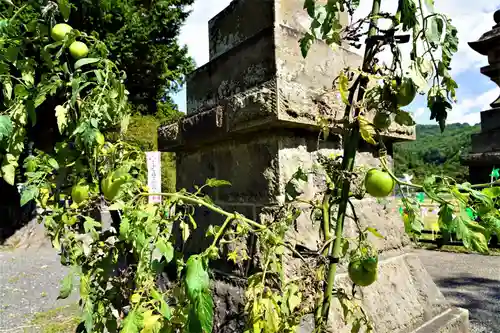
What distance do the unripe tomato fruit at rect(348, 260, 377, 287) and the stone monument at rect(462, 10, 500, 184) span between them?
6300mm

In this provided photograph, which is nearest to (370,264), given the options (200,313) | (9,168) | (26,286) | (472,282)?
(200,313)

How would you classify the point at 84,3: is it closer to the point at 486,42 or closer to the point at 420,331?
the point at 420,331

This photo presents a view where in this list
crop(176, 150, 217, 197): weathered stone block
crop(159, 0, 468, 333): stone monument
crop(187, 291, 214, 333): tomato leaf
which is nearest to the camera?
crop(187, 291, 214, 333): tomato leaf

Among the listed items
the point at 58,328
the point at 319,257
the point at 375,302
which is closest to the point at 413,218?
the point at 319,257

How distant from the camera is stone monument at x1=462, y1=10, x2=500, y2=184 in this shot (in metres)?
6.26

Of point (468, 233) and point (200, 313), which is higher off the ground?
point (468, 233)

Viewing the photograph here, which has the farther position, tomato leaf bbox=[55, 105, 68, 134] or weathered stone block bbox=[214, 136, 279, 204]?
weathered stone block bbox=[214, 136, 279, 204]

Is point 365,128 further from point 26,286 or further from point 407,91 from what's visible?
point 26,286

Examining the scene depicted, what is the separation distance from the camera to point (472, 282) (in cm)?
459

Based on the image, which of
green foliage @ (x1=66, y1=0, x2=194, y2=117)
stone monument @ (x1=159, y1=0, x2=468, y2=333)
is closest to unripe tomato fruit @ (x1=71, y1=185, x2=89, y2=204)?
stone monument @ (x1=159, y1=0, x2=468, y2=333)

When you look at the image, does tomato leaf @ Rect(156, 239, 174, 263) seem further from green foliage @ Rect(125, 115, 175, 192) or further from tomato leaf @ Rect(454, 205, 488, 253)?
green foliage @ Rect(125, 115, 175, 192)

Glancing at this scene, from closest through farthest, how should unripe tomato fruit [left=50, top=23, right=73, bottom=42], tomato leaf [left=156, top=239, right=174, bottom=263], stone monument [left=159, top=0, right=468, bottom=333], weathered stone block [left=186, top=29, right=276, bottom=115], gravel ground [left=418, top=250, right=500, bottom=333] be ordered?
tomato leaf [left=156, top=239, right=174, bottom=263] < unripe tomato fruit [left=50, top=23, right=73, bottom=42] < stone monument [left=159, top=0, right=468, bottom=333] < weathered stone block [left=186, top=29, right=276, bottom=115] < gravel ground [left=418, top=250, right=500, bottom=333]

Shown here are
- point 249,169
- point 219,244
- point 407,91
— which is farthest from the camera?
point 249,169

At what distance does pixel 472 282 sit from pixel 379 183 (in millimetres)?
4538
